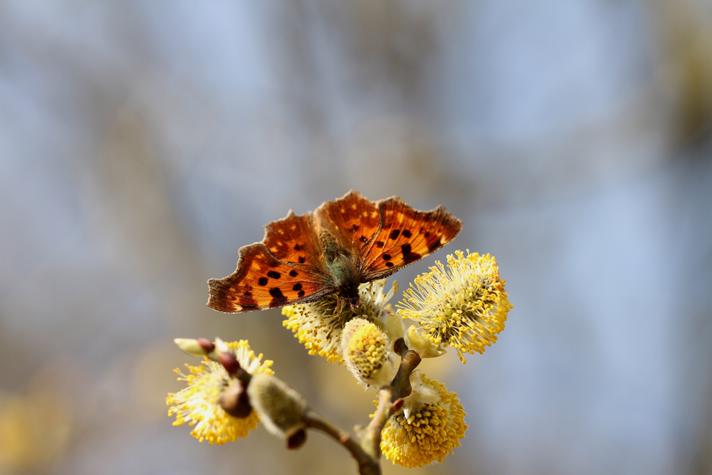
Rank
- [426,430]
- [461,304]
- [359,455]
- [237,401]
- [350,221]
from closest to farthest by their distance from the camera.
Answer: [359,455] < [237,401] < [426,430] < [461,304] < [350,221]

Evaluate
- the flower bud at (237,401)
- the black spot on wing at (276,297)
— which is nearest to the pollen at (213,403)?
the flower bud at (237,401)

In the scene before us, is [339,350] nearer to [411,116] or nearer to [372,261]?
[372,261]

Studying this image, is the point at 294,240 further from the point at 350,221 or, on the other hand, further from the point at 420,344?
the point at 420,344

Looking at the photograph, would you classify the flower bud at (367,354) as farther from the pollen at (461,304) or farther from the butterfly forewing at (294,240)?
the butterfly forewing at (294,240)

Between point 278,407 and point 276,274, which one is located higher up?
point 276,274

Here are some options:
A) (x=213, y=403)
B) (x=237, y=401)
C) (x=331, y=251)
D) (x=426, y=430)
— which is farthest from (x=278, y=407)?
(x=331, y=251)

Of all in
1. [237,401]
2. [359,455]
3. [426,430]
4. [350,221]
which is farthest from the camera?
[350,221]
